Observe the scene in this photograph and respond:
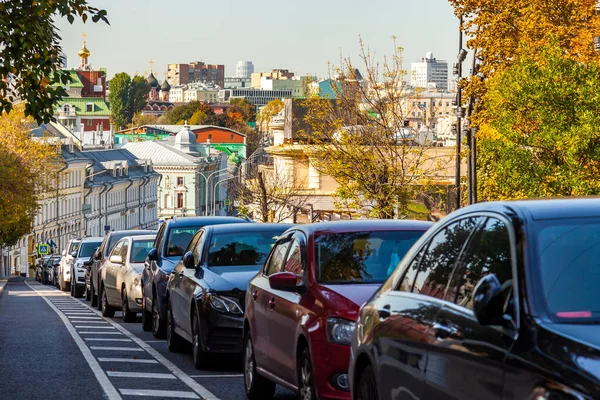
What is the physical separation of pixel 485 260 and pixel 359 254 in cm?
472

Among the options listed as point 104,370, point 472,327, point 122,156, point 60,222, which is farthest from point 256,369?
point 122,156

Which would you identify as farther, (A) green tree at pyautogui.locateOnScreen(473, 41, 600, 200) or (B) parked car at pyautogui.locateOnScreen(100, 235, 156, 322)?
(A) green tree at pyautogui.locateOnScreen(473, 41, 600, 200)

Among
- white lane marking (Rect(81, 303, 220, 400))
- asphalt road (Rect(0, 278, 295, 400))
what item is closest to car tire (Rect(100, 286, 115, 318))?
asphalt road (Rect(0, 278, 295, 400))

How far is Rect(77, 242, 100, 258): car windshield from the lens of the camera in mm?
41312

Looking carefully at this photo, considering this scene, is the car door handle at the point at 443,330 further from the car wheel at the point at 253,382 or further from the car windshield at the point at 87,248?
the car windshield at the point at 87,248

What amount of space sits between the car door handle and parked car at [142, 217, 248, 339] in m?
12.9

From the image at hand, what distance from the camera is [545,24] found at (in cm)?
4238

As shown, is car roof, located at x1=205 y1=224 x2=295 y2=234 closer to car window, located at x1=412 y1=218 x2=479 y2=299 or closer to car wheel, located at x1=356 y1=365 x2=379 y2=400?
car wheel, located at x1=356 y1=365 x2=379 y2=400

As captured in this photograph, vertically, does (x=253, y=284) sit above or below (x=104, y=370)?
above

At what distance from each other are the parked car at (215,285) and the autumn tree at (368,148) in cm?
2489

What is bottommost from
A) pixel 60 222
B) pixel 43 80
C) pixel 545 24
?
pixel 60 222

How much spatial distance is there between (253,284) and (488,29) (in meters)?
32.8

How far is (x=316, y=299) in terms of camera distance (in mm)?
10242

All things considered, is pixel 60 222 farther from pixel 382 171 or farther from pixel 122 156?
pixel 382 171
